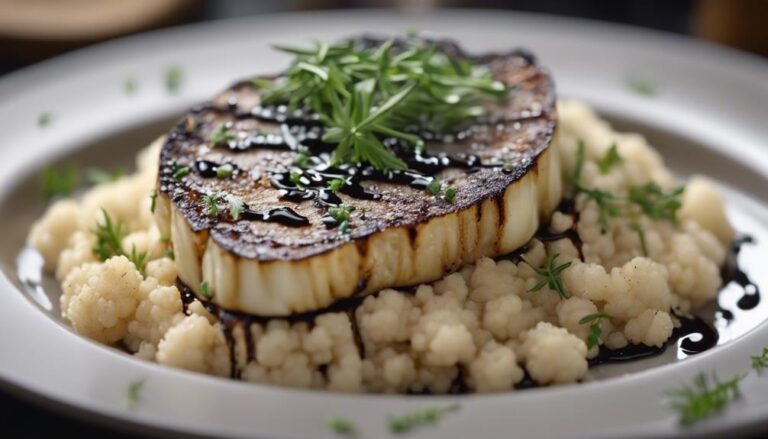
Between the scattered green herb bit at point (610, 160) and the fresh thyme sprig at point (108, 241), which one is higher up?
the scattered green herb bit at point (610, 160)

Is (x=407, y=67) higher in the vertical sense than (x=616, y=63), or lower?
higher

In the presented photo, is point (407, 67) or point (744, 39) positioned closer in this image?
point (407, 67)

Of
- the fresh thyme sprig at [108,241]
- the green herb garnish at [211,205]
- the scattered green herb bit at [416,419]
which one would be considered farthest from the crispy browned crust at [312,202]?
the scattered green herb bit at [416,419]

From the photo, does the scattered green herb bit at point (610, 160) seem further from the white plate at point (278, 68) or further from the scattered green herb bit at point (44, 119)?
the scattered green herb bit at point (44, 119)

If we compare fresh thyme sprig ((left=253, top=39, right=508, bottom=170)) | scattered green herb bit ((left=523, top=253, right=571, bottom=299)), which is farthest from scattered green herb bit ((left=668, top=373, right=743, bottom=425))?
fresh thyme sprig ((left=253, top=39, right=508, bottom=170))

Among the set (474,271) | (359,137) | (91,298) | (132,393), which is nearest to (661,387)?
(474,271)

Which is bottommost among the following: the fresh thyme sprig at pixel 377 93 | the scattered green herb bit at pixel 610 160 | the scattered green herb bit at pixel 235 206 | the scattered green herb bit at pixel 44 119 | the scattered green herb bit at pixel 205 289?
the scattered green herb bit at pixel 44 119

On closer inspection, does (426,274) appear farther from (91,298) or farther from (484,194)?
(91,298)
